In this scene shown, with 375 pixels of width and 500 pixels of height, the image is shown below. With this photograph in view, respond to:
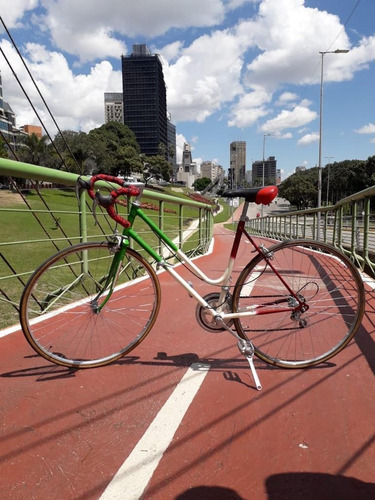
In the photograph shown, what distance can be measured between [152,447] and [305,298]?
1.40m

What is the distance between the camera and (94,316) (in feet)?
8.78

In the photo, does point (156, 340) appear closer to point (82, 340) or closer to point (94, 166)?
point (82, 340)

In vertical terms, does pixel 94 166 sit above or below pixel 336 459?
above

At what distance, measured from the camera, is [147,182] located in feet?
8.69

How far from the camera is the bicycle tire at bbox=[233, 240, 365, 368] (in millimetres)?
2467

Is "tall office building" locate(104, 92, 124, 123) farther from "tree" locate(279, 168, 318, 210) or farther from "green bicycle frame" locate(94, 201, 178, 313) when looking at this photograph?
"green bicycle frame" locate(94, 201, 178, 313)

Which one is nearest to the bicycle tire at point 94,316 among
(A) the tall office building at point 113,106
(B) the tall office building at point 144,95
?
(B) the tall office building at point 144,95

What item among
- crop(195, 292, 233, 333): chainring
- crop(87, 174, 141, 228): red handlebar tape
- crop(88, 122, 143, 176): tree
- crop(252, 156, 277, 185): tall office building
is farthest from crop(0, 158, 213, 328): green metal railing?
crop(88, 122, 143, 176): tree

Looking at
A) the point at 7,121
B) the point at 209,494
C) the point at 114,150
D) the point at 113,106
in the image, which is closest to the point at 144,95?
the point at 114,150

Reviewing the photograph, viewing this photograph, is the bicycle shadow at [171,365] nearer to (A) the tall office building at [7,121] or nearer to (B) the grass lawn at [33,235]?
(B) the grass lawn at [33,235]

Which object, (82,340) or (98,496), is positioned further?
(82,340)

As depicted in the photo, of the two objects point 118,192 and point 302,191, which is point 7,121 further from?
point 118,192

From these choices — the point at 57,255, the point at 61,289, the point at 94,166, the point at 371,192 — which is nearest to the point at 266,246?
the point at 57,255

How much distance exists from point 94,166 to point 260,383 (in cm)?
6136
